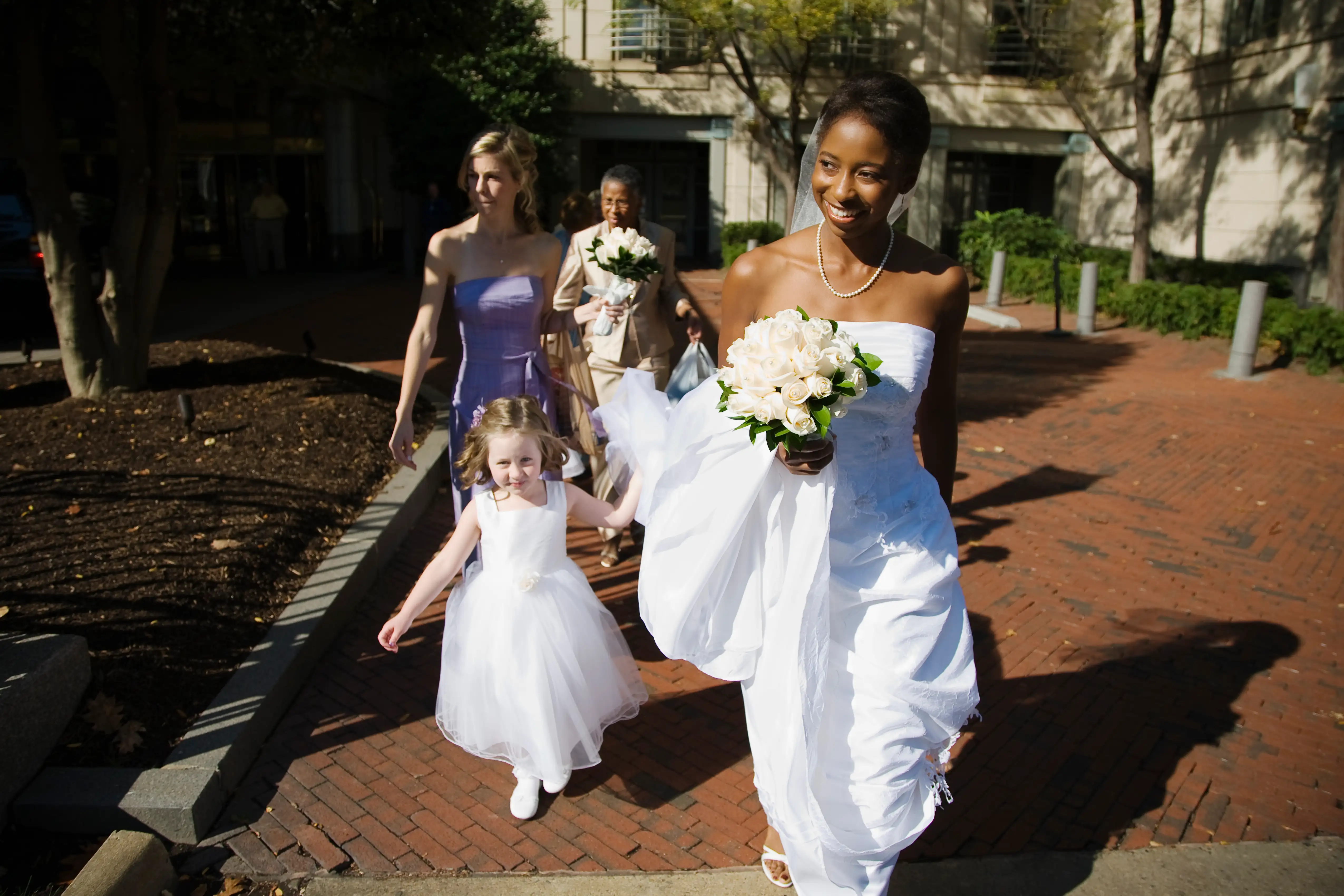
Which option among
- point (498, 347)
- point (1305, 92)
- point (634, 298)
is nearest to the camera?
point (498, 347)

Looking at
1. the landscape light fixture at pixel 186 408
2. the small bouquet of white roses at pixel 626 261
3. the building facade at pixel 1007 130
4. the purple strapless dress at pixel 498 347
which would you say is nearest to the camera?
the purple strapless dress at pixel 498 347

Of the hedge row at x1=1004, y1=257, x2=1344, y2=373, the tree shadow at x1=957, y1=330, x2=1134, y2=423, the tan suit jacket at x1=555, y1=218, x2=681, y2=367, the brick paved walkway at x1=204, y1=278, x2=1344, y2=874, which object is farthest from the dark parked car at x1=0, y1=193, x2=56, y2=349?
the hedge row at x1=1004, y1=257, x2=1344, y2=373

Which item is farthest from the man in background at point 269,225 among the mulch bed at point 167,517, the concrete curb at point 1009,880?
the concrete curb at point 1009,880

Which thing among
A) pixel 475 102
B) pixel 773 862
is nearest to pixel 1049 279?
pixel 475 102

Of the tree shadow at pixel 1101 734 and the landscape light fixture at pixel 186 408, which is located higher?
the landscape light fixture at pixel 186 408

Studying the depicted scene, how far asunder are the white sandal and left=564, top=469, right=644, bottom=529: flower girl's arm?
117cm

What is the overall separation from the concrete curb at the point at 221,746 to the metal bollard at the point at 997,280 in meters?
15.6

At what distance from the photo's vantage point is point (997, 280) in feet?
61.8

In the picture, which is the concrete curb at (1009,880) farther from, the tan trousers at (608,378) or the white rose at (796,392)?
the tan trousers at (608,378)

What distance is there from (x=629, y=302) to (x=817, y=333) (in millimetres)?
3071

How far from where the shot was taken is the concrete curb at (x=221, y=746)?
3.29 metres

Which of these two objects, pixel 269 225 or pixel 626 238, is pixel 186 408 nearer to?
pixel 626 238

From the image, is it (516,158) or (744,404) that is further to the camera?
(516,158)

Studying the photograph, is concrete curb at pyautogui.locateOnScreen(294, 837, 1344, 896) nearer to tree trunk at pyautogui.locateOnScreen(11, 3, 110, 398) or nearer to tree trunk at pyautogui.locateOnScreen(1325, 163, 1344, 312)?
tree trunk at pyautogui.locateOnScreen(11, 3, 110, 398)
